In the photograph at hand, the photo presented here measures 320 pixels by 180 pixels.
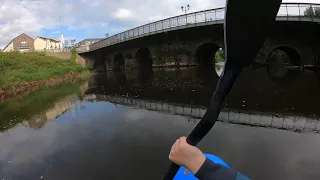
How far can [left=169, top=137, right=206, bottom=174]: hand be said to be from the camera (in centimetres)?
166

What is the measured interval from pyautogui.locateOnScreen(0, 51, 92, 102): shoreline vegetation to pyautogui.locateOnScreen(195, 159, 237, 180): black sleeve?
18.9 m

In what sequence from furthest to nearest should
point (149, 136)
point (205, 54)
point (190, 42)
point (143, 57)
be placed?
point (143, 57)
point (205, 54)
point (190, 42)
point (149, 136)

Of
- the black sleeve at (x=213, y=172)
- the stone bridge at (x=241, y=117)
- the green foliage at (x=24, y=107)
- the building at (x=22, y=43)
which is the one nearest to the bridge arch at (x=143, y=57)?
the green foliage at (x=24, y=107)

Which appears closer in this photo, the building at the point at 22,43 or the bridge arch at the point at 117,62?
the bridge arch at the point at 117,62

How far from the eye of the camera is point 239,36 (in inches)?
58.7

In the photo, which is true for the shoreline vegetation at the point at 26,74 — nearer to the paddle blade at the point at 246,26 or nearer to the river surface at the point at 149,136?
the river surface at the point at 149,136

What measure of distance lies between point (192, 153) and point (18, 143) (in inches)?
365

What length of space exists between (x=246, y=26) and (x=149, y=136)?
749cm

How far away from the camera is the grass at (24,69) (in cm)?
2336

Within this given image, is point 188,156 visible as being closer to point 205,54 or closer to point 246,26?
point 246,26

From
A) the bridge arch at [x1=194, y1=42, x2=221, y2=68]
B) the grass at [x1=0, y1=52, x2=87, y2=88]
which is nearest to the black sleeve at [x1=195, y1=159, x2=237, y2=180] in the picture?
the grass at [x1=0, y1=52, x2=87, y2=88]

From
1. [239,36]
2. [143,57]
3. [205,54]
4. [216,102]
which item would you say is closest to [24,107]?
[216,102]

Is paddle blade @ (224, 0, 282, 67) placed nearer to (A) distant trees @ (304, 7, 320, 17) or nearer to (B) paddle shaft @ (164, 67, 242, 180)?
(B) paddle shaft @ (164, 67, 242, 180)

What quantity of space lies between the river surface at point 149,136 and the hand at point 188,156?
14.8ft
